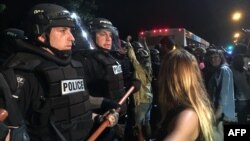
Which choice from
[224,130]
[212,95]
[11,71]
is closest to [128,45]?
[212,95]

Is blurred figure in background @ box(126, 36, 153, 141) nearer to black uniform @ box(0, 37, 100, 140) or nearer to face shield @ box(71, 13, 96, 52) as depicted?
face shield @ box(71, 13, 96, 52)

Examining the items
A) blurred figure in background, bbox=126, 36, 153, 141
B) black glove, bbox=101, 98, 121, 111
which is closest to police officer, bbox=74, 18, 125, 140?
black glove, bbox=101, 98, 121, 111

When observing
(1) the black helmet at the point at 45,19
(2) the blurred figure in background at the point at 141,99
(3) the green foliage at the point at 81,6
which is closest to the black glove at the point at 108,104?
(1) the black helmet at the point at 45,19

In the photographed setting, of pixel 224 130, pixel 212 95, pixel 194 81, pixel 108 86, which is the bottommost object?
pixel 224 130

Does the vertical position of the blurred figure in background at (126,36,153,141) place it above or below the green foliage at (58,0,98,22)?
below

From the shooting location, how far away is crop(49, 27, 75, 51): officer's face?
13.0 feet

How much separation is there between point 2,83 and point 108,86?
2376mm

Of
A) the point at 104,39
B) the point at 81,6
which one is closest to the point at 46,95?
the point at 104,39

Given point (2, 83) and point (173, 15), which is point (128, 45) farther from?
point (173, 15)

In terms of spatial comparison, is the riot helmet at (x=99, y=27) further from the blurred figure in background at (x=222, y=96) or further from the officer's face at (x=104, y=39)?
the blurred figure in background at (x=222, y=96)

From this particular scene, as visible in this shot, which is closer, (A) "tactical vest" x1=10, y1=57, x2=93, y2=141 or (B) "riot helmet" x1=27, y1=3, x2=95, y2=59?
(A) "tactical vest" x1=10, y1=57, x2=93, y2=141

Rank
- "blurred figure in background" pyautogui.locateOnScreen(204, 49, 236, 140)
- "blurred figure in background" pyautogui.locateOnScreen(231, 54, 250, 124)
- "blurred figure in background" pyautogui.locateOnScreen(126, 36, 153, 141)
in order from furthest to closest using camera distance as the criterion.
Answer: "blurred figure in background" pyautogui.locateOnScreen(231, 54, 250, 124) → "blurred figure in background" pyautogui.locateOnScreen(126, 36, 153, 141) → "blurred figure in background" pyautogui.locateOnScreen(204, 49, 236, 140)

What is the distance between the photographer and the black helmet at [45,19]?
3.95 metres

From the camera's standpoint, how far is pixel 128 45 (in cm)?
801
